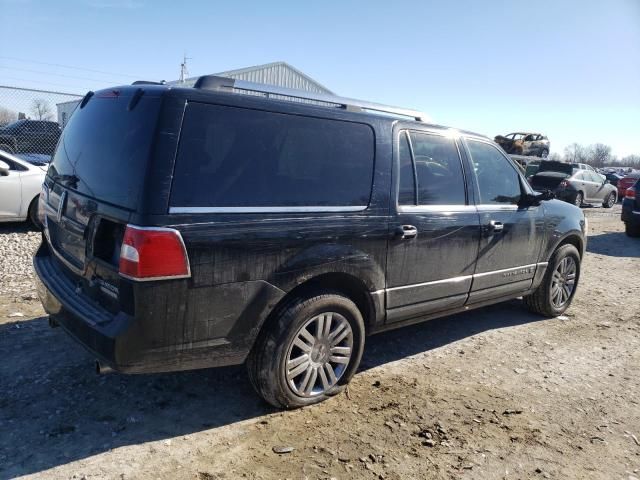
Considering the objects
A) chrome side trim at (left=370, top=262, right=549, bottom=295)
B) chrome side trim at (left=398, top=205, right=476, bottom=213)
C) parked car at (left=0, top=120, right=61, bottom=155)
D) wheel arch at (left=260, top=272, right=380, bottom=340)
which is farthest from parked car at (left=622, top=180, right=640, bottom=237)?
parked car at (left=0, top=120, right=61, bottom=155)

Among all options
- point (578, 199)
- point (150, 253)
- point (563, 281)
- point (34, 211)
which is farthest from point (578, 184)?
point (150, 253)

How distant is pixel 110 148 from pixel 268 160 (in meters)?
0.89

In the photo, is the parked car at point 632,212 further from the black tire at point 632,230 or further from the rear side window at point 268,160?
the rear side window at point 268,160

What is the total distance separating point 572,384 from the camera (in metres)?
3.99

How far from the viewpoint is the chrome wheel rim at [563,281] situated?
5.46 meters

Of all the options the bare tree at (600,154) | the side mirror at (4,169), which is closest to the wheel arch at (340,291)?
the side mirror at (4,169)

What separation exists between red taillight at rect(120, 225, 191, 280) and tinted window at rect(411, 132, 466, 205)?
6.54ft

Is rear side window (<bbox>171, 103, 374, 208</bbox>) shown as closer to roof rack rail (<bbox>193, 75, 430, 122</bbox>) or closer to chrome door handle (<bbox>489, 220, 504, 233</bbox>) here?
roof rack rail (<bbox>193, 75, 430, 122</bbox>)

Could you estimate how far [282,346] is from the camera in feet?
9.96

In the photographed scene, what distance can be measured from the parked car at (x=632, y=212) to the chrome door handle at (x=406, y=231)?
35.4 ft

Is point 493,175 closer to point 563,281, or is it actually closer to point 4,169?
point 563,281

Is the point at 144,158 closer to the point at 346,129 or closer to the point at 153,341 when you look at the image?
the point at 153,341

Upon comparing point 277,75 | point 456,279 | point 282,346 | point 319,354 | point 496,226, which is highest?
point 277,75

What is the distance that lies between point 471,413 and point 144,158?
2.69 metres
